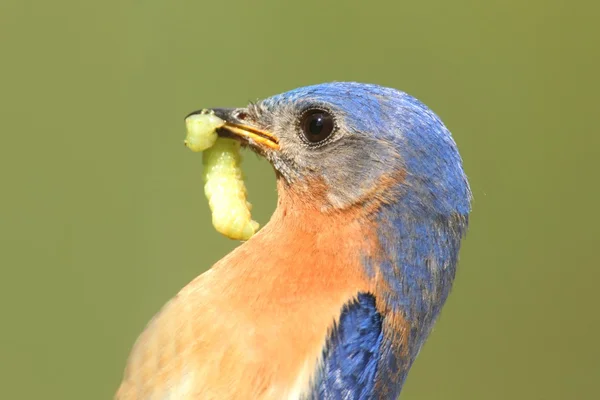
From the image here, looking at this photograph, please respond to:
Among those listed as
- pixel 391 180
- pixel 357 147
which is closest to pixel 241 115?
pixel 357 147

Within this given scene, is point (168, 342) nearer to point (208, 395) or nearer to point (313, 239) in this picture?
point (208, 395)

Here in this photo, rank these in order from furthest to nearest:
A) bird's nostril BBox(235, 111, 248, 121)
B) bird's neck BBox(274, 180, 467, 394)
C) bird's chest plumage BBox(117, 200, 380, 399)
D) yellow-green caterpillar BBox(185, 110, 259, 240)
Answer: bird's nostril BBox(235, 111, 248, 121)
yellow-green caterpillar BBox(185, 110, 259, 240)
bird's neck BBox(274, 180, 467, 394)
bird's chest plumage BBox(117, 200, 380, 399)

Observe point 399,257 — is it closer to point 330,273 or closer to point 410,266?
point 410,266

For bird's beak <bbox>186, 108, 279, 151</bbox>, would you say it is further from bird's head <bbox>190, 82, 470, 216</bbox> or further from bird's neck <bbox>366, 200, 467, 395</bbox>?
bird's neck <bbox>366, 200, 467, 395</bbox>

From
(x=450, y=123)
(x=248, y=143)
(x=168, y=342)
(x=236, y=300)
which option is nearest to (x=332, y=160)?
(x=248, y=143)

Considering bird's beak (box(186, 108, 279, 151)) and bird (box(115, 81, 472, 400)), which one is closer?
bird (box(115, 81, 472, 400))

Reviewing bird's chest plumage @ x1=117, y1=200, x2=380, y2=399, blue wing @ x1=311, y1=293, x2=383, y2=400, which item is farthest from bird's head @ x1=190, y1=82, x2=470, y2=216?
blue wing @ x1=311, y1=293, x2=383, y2=400

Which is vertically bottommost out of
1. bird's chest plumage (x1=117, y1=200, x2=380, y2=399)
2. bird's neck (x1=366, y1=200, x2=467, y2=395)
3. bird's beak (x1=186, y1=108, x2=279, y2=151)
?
bird's chest plumage (x1=117, y1=200, x2=380, y2=399)
